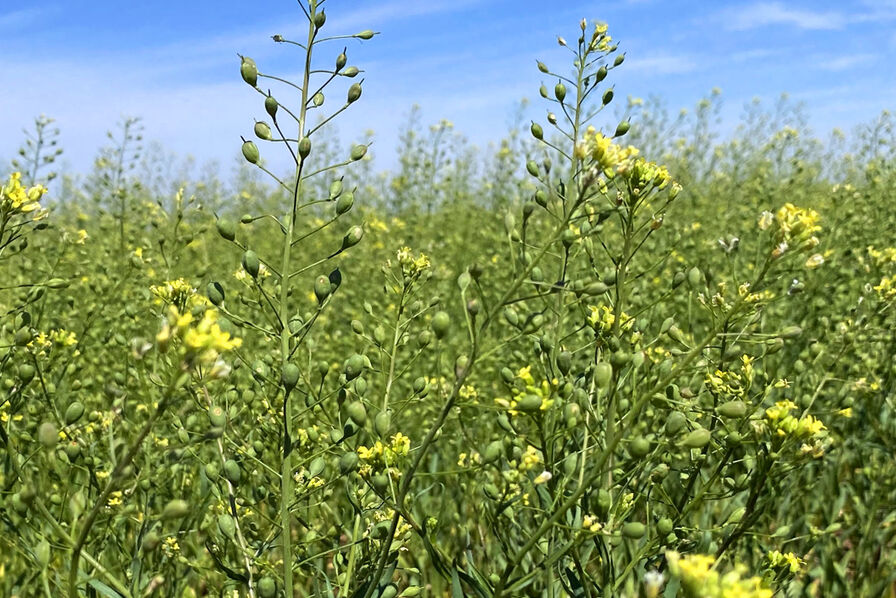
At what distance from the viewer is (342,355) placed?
4172 mm

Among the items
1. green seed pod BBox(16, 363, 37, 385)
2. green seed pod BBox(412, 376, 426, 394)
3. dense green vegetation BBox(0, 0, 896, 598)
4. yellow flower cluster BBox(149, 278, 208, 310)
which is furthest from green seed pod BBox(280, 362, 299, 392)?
green seed pod BBox(16, 363, 37, 385)

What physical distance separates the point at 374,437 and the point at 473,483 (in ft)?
3.44

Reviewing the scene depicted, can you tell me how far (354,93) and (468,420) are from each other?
955 mm

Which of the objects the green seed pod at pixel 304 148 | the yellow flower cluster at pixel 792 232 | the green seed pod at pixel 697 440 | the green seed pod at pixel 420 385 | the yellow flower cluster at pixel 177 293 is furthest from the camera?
the yellow flower cluster at pixel 177 293

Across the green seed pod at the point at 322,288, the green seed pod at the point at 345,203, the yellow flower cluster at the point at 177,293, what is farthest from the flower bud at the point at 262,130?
the yellow flower cluster at the point at 177,293

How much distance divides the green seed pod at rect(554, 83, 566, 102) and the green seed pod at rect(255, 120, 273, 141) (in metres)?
0.88

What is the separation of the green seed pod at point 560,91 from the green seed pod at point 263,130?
88 centimetres

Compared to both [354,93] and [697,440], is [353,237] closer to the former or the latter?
[354,93]

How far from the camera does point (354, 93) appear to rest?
5.42 ft

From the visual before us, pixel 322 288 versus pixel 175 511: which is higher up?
pixel 322 288

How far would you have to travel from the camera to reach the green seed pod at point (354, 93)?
1642mm

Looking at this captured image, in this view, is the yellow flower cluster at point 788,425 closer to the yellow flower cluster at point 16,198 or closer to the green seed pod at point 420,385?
the green seed pod at point 420,385

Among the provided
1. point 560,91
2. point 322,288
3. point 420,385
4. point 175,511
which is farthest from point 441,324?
point 560,91

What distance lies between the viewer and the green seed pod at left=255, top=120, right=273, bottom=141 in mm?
1585
